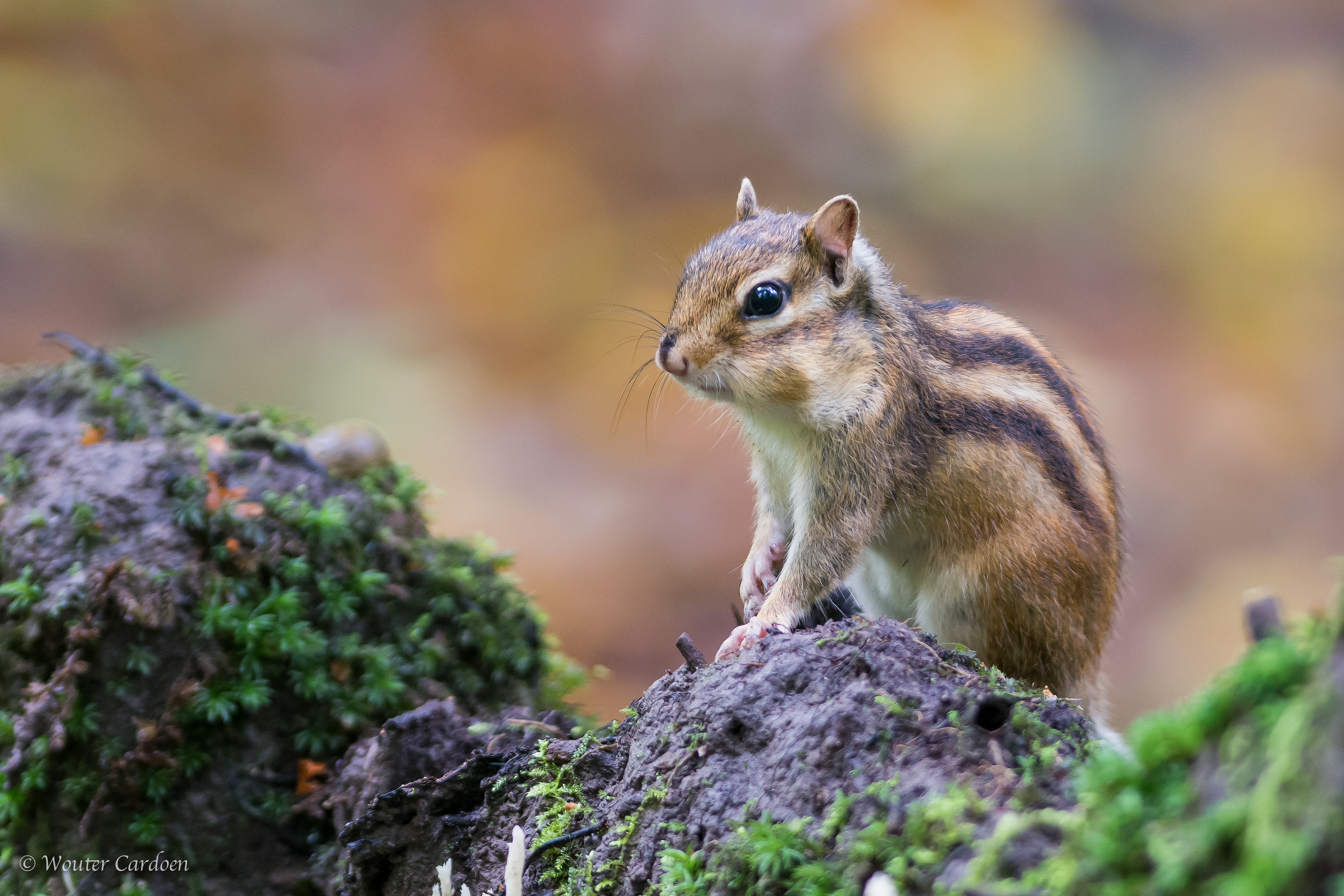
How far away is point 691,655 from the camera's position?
2215 mm

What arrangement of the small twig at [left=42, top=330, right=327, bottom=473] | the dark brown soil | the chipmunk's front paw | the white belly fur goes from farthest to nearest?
1. the small twig at [left=42, top=330, right=327, bottom=473]
2. the white belly fur
3. the chipmunk's front paw
4. the dark brown soil

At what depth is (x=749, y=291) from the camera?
3.01m

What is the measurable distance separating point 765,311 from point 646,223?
5.84 metres

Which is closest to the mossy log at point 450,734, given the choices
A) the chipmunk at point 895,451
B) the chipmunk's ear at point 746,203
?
the chipmunk at point 895,451

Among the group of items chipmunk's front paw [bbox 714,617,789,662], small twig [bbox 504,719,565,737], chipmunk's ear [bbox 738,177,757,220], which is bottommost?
small twig [bbox 504,719,565,737]

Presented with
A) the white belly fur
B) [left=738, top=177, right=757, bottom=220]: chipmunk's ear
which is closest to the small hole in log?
the white belly fur

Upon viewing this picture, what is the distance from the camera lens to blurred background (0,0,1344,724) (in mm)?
7922

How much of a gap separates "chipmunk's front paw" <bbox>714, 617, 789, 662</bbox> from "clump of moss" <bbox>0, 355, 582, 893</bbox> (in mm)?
1130

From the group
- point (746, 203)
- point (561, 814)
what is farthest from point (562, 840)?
point (746, 203)

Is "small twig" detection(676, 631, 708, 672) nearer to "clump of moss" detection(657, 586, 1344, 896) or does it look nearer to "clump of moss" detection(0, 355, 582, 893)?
"clump of moss" detection(657, 586, 1344, 896)

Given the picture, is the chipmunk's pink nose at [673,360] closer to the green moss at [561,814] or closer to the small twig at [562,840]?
the green moss at [561,814]

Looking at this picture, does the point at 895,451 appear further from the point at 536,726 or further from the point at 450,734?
the point at 450,734

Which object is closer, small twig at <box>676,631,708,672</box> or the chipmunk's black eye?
small twig at <box>676,631,708,672</box>

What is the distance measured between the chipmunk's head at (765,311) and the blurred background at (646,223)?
4667mm
